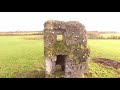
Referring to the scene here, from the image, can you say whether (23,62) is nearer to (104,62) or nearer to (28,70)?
(28,70)

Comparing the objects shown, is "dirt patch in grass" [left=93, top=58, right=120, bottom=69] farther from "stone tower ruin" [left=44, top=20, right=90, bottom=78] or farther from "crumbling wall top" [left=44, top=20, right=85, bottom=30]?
"crumbling wall top" [left=44, top=20, right=85, bottom=30]

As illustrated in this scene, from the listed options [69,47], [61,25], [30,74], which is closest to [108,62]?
[69,47]

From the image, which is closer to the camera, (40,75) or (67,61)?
(67,61)

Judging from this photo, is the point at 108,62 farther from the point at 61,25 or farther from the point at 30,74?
the point at 61,25

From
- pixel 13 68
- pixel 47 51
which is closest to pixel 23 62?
pixel 13 68

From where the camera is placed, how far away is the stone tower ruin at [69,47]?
65.5ft

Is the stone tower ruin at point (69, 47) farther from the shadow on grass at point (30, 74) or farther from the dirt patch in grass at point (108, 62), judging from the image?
the dirt patch in grass at point (108, 62)

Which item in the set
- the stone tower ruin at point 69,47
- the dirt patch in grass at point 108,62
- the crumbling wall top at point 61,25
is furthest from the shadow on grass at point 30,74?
the dirt patch in grass at point 108,62

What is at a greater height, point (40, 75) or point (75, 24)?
point (75, 24)

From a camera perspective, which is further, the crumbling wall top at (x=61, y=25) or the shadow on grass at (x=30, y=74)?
the shadow on grass at (x=30, y=74)

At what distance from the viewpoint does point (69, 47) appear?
20.2 m

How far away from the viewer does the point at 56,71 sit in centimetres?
2112
